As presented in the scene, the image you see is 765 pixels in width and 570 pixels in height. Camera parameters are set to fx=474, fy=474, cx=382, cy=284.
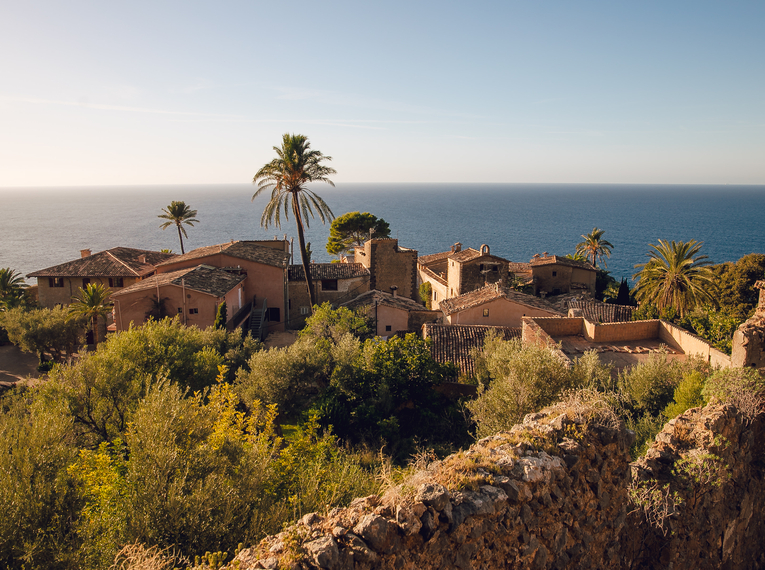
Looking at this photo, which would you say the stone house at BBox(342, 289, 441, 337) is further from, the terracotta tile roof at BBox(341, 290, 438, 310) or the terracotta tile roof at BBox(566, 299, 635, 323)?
the terracotta tile roof at BBox(566, 299, 635, 323)

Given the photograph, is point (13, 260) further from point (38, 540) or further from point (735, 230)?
point (735, 230)

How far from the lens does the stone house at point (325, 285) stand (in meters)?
37.7

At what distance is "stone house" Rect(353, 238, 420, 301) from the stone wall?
32422 millimetres

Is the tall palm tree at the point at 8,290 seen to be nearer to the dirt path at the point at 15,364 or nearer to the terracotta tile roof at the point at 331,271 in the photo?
the dirt path at the point at 15,364

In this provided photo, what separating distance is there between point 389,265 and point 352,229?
835 inches

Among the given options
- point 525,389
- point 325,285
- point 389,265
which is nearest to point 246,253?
point 325,285

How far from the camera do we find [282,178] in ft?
98.1

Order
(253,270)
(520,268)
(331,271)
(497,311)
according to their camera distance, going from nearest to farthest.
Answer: (497,311)
(253,270)
(331,271)
(520,268)

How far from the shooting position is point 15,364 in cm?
3088

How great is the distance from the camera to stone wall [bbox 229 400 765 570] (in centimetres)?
495

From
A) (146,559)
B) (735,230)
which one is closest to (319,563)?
(146,559)

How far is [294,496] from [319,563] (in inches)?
148

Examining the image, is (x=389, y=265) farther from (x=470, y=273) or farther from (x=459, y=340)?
(x=459, y=340)

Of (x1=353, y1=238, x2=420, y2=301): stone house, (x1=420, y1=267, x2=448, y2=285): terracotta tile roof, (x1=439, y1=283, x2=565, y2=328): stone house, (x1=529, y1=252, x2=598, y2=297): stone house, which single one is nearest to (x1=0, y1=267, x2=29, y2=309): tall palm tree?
(x1=353, y1=238, x2=420, y2=301): stone house
